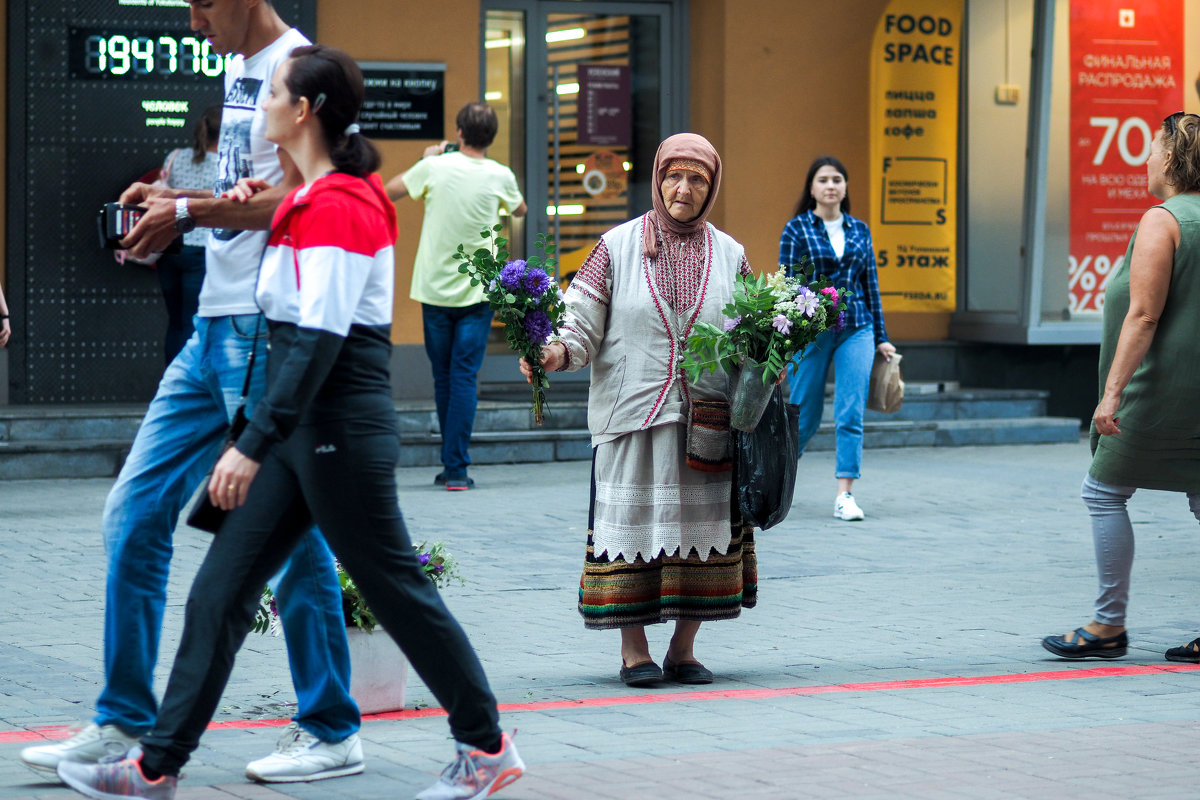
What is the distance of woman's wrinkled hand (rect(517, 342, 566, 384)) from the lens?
5520 mm

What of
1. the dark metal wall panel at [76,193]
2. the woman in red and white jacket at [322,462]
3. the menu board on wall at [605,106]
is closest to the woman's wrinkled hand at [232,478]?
the woman in red and white jacket at [322,462]

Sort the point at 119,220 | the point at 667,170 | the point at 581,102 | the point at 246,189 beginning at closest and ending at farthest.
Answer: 1. the point at 246,189
2. the point at 119,220
3. the point at 667,170
4. the point at 581,102

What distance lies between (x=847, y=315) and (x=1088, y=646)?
3.63 meters

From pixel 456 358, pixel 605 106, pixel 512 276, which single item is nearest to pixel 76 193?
pixel 456 358

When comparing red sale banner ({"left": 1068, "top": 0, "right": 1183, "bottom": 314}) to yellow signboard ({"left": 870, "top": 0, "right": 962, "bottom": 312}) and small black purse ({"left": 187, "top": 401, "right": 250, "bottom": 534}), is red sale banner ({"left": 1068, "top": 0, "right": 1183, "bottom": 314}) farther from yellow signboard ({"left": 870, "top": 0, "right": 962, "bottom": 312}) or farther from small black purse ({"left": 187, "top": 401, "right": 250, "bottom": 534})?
small black purse ({"left": 187, "top": 401, "right": 250, "bottom": 534})

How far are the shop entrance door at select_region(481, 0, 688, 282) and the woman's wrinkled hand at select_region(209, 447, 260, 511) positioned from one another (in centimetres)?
1056

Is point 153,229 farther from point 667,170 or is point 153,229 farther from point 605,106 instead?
point 605,106

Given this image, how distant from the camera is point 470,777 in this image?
4055mm

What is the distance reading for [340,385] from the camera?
398cm

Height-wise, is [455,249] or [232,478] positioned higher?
[455,249]

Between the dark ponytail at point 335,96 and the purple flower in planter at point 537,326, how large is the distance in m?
1.45

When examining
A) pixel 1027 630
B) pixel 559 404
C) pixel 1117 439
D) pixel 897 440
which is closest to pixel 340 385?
pixel 1117 439

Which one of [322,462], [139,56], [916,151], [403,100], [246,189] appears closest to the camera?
[322,462]

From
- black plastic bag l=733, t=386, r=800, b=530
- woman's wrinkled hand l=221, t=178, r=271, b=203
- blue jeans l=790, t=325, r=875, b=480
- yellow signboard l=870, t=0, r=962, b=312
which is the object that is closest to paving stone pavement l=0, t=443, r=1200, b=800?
blue jeans l=790, t=325, r=875, b=480
